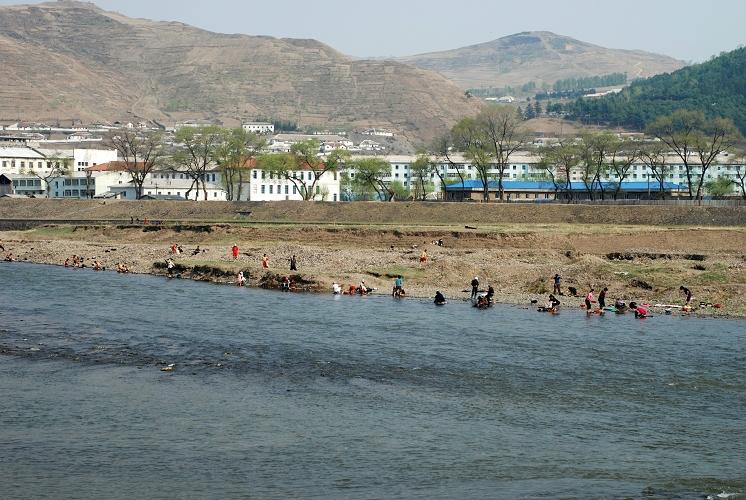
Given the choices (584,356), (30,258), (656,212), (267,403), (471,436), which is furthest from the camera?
(656,212)

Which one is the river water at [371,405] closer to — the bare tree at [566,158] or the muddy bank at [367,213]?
the muddy bank at [367,213]

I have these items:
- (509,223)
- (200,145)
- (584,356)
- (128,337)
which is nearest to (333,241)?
(509,223)

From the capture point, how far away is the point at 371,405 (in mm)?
36719

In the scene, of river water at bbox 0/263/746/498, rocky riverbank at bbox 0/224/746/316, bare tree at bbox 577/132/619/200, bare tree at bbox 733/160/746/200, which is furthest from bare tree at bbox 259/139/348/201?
river water at bbox 0/263/746/498

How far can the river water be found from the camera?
95.9ft

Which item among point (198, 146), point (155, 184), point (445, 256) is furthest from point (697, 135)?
point (155, 184)

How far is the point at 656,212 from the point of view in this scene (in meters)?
108

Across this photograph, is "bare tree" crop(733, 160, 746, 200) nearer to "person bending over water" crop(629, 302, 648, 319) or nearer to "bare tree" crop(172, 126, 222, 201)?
"bare tree" crop(172, 126, 222, 201)

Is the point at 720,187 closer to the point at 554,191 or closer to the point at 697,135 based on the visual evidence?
the point at 697,135

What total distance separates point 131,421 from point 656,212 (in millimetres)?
83054

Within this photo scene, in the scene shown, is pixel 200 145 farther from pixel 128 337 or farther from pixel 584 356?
pixel 584 356

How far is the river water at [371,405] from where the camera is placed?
29219mm

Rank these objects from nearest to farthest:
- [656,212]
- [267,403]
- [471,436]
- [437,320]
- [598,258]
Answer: [471,436] < [267,403] < [437,320] < [598,258] < [656,212]

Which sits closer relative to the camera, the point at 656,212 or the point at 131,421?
the point at 131,421
